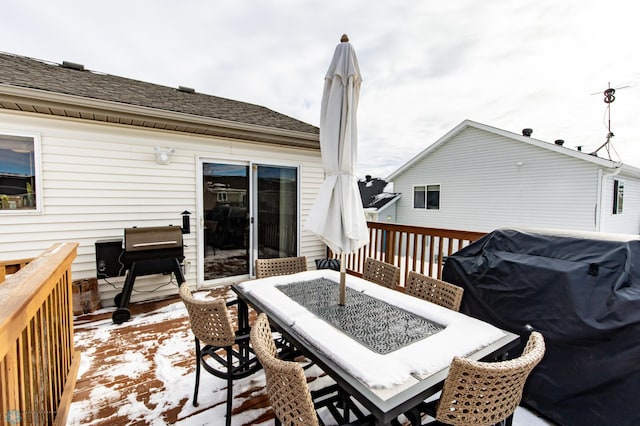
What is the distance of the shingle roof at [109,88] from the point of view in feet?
11.6

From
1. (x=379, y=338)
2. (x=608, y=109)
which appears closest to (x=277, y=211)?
(x=379, y=338)

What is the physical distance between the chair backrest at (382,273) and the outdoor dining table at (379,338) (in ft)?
1.32

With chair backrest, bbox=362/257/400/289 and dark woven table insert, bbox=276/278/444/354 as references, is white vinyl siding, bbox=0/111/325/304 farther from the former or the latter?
chair backrest, bbox=362/257/400/289

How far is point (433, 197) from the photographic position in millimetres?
10844

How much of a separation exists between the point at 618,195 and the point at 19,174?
44.8 feet

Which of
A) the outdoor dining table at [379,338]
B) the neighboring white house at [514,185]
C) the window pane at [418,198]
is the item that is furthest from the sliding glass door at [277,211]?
the window pane at [418,198]

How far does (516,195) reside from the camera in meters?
8.63

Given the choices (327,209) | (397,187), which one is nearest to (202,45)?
(327,209)

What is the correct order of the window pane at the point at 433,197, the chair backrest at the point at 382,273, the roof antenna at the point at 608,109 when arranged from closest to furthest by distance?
the chair backrest at the point at 382,273 < the roof antenna at the point at 608,109 < the window pane at the point at 433,197

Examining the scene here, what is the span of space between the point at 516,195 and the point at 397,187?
4.62 m

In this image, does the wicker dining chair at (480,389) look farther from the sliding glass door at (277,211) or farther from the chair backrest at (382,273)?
the sliding glass door at (277,211)

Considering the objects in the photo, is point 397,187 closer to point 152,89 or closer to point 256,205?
point 256,205

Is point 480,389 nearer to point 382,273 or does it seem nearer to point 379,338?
point 379,338

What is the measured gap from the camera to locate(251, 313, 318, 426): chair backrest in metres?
1.07
